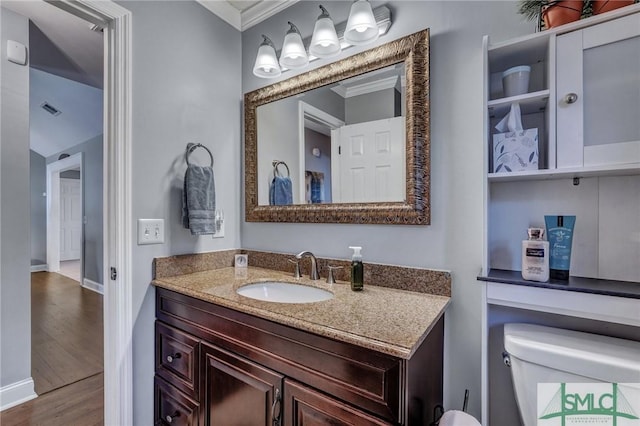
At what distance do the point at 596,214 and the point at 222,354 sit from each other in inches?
53.4

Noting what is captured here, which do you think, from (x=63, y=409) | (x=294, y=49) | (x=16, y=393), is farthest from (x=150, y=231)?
(x=16, y=393)

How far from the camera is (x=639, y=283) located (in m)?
0.86

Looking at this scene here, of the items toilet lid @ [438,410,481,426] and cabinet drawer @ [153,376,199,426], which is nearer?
toilet lid @ [438,410,481,426]

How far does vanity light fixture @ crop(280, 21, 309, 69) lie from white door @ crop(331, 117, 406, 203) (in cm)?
43

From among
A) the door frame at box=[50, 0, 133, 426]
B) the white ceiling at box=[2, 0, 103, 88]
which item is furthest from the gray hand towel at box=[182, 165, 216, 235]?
the white ceiling at box=[2, 0, 103, 88]

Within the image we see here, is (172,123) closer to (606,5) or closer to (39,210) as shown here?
(606,5)

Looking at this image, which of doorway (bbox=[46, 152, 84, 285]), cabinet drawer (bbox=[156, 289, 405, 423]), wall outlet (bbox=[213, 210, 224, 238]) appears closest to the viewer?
cabinet drawer (bbox=[156, 289, 405, 423])

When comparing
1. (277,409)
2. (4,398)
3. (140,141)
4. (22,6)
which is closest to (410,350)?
(277,409)

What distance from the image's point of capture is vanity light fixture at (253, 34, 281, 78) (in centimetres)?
156

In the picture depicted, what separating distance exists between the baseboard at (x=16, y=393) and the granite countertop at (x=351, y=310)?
139 centimetres

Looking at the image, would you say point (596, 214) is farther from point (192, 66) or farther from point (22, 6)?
point (22, 6)

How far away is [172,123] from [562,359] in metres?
1.80

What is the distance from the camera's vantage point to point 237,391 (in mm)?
1035

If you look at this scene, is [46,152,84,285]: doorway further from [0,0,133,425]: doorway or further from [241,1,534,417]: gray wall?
[241,1,534,417]: gray wall
